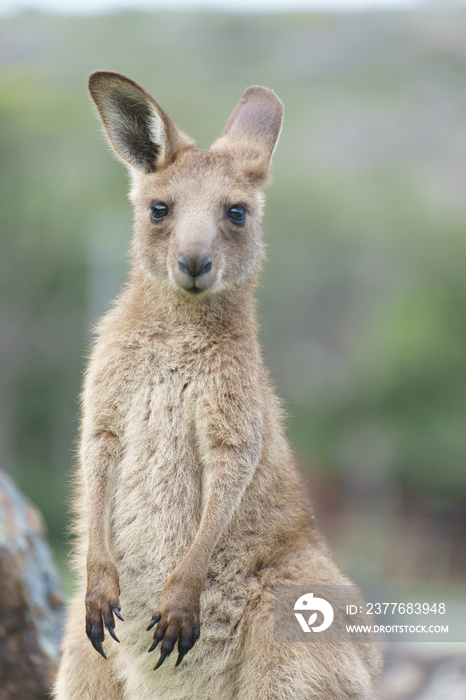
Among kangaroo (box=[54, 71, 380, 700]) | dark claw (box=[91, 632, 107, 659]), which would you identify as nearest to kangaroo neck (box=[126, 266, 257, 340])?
kangaroo (box=[54, 71, 380, 700])

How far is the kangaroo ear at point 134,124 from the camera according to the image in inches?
186

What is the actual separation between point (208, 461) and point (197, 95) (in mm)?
68732

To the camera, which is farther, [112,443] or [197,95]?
[197,95]

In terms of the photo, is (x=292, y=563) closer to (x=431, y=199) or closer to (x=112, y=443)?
(x=112, y=443)

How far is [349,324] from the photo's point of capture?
141ft

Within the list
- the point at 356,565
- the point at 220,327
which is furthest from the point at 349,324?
the point at 220,327

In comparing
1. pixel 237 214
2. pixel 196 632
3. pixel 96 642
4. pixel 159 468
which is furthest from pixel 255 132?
pixel 96 642

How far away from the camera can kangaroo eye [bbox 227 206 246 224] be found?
477cm

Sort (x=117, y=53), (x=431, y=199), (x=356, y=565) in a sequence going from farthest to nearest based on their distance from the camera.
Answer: (x=117, y=53) < (x=431, y=199) < (x=356, y=565)

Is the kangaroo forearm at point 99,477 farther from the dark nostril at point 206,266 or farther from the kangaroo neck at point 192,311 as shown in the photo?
the dark nostril at point 206,266

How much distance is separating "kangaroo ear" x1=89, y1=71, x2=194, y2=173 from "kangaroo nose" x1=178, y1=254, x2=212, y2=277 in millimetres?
749

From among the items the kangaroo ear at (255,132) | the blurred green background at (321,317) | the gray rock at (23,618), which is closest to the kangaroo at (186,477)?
the kangaroo ear at (255,132)

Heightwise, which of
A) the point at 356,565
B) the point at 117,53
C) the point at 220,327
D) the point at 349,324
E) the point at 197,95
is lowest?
the point at 356,565

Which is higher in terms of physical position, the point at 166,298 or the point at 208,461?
the point at 166,298
